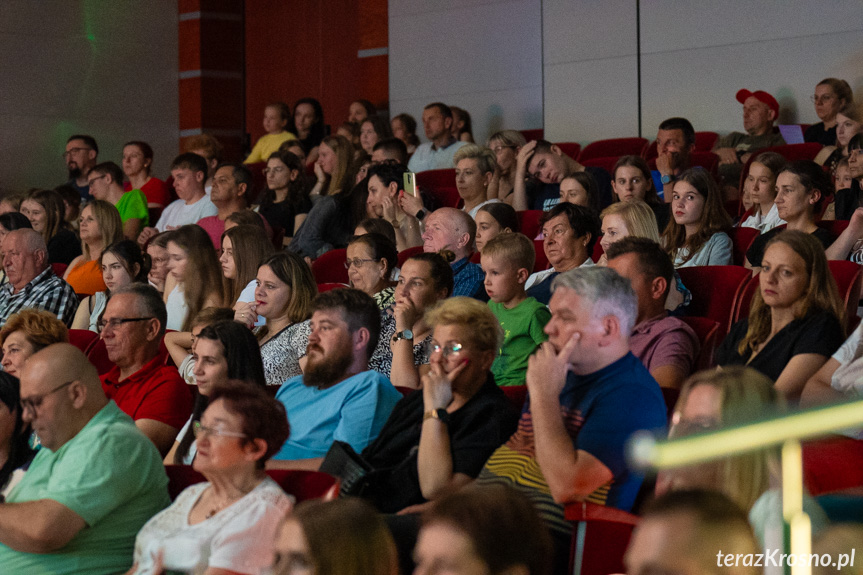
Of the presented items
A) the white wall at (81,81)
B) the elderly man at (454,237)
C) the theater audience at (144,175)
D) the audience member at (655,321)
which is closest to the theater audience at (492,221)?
the elderly man at (454,237)

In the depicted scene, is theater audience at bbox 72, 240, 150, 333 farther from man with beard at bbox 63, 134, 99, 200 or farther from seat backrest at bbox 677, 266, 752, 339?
man with beard at bbox 63, 134, 99, 200

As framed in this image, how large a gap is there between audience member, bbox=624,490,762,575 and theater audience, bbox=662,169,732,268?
9.40 ft

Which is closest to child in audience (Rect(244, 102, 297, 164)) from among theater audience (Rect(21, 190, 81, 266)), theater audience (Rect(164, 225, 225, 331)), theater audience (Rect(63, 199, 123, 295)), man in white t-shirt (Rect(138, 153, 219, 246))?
man in white t-shirt (Rect(138, 153, 219, 246))

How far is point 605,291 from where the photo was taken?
2322mm

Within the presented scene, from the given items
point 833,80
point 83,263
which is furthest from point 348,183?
point 833,80

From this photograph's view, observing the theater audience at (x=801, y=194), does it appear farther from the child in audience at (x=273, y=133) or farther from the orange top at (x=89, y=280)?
the child in audience at (x=273, y=133)

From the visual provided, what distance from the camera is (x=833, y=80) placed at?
5719 millimetres

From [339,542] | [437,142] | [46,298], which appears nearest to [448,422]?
[339,542]

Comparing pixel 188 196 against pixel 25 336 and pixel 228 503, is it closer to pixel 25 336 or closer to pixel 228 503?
pixel 25 336

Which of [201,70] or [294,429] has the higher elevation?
[201,70]

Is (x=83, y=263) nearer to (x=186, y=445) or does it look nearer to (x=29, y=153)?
(x=186, y=445)

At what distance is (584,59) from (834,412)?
6.42m

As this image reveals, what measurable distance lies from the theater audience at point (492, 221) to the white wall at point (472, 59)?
3174 mm

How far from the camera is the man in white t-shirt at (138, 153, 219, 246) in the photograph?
19.8 feet
